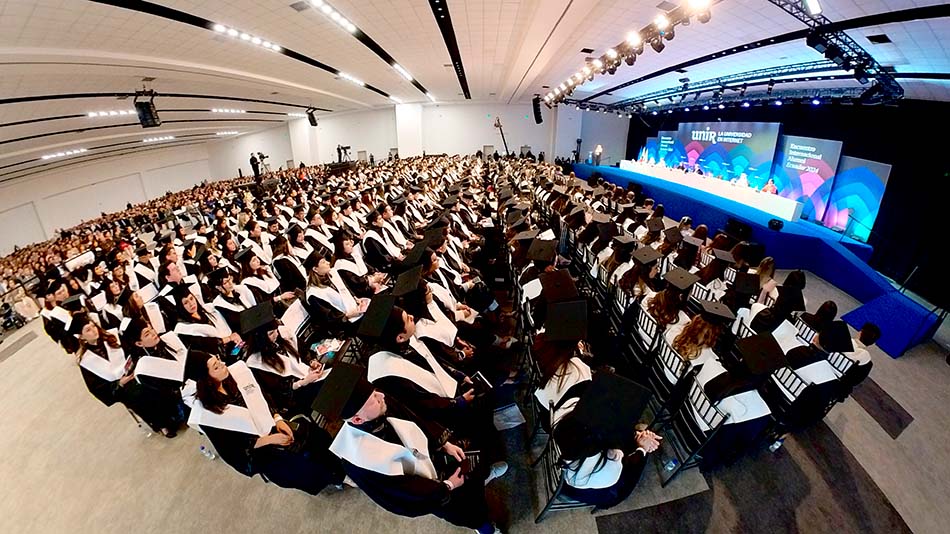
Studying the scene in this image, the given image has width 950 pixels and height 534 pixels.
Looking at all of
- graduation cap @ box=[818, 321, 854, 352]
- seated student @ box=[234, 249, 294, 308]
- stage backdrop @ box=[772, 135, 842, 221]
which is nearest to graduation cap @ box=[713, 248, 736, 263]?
graduation cap @ box=[818, 321, 854, 352]

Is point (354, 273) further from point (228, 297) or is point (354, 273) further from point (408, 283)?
point (408, 283)

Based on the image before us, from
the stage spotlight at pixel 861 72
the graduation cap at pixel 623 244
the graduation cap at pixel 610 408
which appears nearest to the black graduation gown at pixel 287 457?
the graduation cap at pixel 610 408

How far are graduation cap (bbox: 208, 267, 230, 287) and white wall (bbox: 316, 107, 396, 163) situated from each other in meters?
21.1

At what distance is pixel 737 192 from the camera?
8633mm

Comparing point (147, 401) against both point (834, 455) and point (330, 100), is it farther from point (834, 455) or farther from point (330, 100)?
point (330, 100)

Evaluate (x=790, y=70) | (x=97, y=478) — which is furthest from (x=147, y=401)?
(x=790, y=70)

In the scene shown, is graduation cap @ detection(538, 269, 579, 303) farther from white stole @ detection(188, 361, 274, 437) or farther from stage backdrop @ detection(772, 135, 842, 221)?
stage backdrop @ detection(772, 135, 842, 221)

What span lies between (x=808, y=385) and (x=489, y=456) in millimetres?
2268

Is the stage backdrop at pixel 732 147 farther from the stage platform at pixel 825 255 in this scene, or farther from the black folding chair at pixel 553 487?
the black folding chair at pixel 553 487

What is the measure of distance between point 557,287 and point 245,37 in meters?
7.60

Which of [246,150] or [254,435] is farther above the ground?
[246,150]

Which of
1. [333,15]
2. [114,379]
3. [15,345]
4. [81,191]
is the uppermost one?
[333,15]

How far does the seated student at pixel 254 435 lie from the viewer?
205 centimetres

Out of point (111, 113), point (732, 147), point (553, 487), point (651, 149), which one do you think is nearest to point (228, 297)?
point (553, 487)
